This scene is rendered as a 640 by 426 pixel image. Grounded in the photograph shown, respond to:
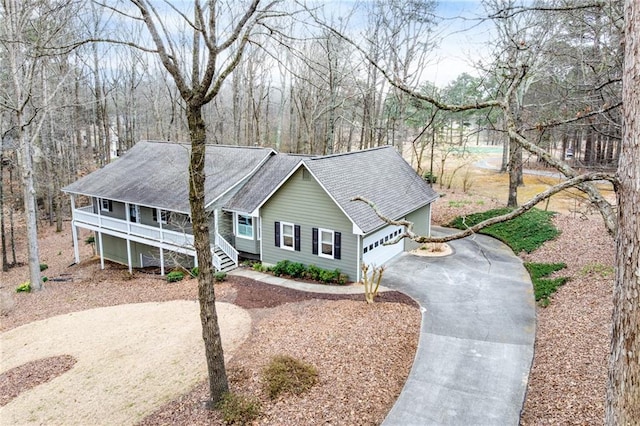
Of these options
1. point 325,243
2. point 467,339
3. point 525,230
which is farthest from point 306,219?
point 525,230

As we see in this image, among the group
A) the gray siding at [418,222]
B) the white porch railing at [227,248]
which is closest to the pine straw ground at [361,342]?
the white porch railing at [227,248]

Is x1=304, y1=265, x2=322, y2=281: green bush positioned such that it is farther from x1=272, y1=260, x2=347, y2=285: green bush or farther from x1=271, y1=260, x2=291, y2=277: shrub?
x1=271, y1=260, x2=291, y2=277: shrub

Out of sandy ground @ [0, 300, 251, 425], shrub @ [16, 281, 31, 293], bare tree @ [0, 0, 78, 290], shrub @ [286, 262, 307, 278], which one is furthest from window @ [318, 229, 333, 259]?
shrub @ [16, 281, 31, 293]

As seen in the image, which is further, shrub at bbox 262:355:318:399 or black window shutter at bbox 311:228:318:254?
black window shutter at bbox 311:228:318:254

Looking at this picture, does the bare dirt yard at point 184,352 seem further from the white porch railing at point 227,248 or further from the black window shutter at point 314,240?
the black window shutter at point 314,240

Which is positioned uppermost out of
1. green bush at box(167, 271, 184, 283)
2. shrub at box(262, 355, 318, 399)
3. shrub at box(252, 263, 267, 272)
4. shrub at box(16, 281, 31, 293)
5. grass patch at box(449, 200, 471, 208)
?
grass patch at box(449, 200, 471, 208)

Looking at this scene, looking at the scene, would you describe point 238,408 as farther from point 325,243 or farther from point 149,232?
point 149,232
